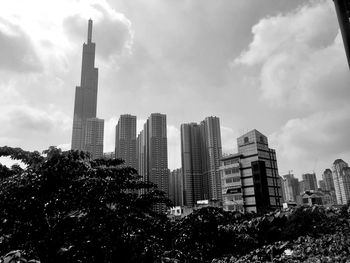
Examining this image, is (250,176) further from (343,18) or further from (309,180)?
(309,180)

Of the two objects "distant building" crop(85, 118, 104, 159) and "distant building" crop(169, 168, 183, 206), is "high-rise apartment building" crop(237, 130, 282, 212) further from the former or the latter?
"distant building" crop(85, 118, 104, 159)

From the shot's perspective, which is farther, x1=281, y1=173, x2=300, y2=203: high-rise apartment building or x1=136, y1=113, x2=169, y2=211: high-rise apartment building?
x1=281, y1=173, x2=300, y2=203: high-rise apartment building

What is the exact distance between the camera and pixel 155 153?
99.5m

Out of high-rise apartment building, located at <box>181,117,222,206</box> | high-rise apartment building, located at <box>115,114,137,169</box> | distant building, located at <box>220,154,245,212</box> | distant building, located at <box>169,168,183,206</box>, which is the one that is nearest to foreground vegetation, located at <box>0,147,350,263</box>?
distant building, located at <box>220,154,245,212</box>

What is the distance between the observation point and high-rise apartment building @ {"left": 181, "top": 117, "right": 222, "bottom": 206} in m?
111

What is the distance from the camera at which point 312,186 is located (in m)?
182

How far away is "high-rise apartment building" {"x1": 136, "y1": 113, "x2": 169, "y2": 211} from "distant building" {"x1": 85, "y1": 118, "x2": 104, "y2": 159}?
33.0 meters

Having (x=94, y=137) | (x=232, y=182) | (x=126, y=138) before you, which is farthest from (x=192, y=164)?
(x=94, y=137)

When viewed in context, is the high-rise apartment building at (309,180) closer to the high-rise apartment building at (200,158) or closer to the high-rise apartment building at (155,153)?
the high-rise apartment building at (200,158)

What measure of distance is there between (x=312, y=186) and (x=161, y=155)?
127 metres

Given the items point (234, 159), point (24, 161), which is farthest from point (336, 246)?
point (234, 159)

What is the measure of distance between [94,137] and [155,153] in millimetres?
48053

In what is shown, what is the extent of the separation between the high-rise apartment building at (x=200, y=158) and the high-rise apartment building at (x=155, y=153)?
1438 centimetres

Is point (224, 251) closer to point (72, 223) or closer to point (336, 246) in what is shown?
point (336, 246)
